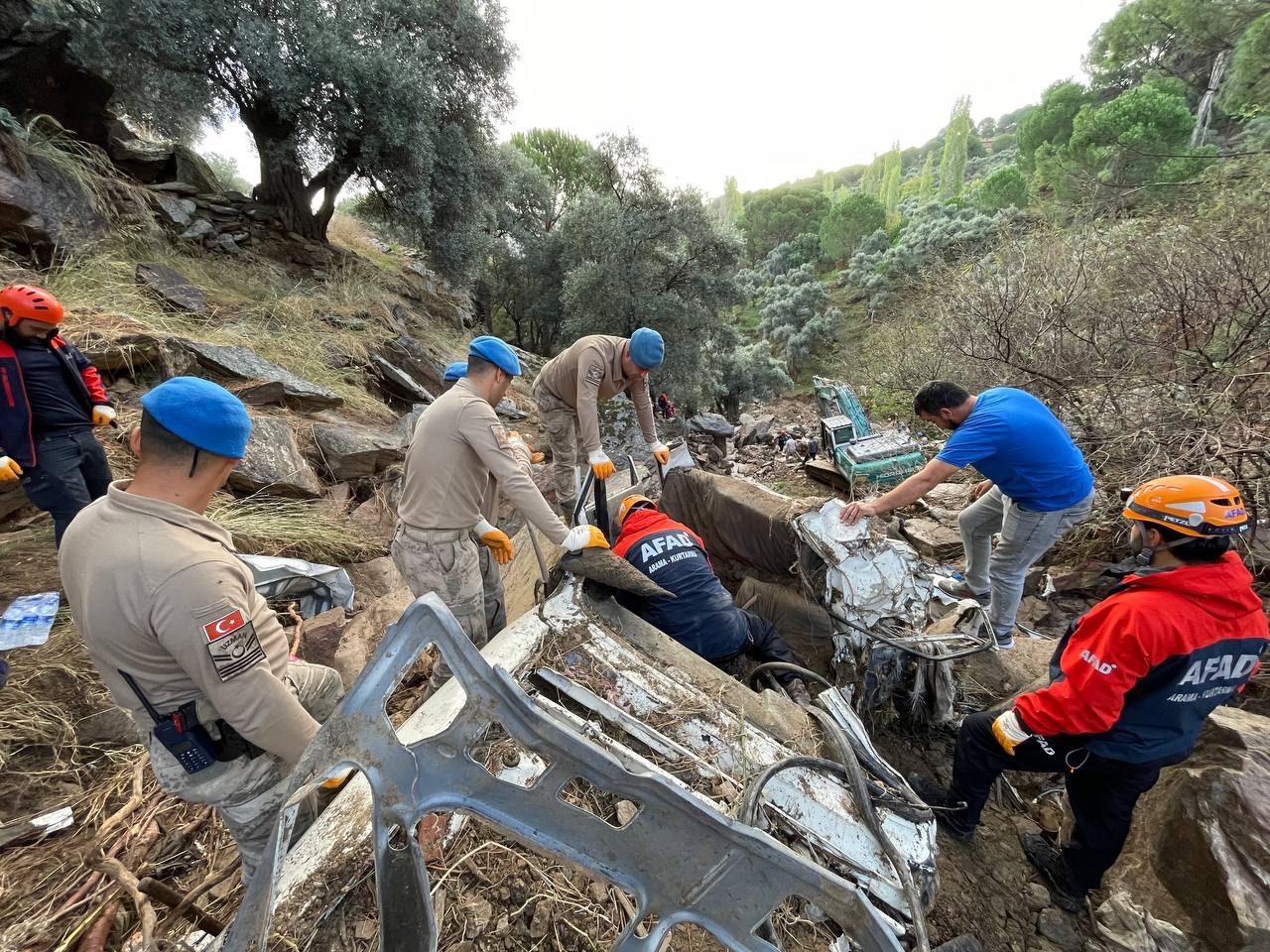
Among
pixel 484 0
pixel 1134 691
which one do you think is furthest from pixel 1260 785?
pixel 484 0

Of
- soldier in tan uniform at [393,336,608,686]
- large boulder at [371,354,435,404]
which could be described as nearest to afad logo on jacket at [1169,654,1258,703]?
soldier in tan uniform at [393,336,608,686]

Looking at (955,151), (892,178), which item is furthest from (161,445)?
(892,178)

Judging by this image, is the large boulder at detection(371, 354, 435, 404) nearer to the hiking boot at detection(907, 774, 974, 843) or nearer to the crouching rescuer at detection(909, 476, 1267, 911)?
the hiking boot at detection(907, 774, 974, 843)

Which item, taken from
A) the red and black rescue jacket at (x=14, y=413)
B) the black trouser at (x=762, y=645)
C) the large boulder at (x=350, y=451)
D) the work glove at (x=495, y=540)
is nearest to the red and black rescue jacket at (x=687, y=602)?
the black trouser at (x=762, y=645)

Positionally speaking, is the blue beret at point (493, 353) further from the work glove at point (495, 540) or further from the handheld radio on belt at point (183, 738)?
the handheld radio on belt at point (183, 738)

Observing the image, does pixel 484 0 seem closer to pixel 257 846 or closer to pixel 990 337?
pixel 990 337

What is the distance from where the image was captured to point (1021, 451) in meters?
2.89

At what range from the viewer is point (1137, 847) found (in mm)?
2139

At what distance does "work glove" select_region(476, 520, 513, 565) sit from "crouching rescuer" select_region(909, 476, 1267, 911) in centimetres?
240

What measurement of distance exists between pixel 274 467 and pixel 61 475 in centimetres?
125

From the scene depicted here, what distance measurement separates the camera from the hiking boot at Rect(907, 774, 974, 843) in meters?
2.33

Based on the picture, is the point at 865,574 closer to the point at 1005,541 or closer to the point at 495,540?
the point at 1005,541

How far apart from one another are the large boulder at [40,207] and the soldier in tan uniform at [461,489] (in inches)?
216

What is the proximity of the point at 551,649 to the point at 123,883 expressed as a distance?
1.59 m
